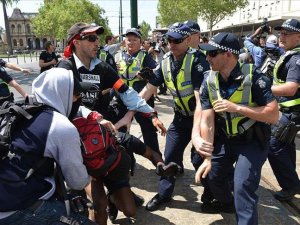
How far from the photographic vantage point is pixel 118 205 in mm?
3287

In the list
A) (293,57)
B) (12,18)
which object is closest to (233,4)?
(293,57)

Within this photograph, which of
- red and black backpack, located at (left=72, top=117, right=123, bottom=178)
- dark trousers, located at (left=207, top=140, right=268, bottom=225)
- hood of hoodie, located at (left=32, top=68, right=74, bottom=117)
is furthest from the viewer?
dark trousers, located at (left=207, top=140, right=268, bottom=225)

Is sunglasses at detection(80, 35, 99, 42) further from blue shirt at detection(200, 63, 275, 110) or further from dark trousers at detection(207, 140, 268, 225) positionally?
dark trousers at detection(207, 140, 268, 225)

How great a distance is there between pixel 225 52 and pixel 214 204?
168 centimetres

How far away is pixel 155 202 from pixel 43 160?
6.50 feet

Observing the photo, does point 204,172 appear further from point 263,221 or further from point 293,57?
point 293,57

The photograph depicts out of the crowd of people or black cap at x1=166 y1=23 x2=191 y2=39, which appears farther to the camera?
black cap at x1=166 y1=23 x2=191 y2=39

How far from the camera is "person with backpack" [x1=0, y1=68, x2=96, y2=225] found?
2061 mm

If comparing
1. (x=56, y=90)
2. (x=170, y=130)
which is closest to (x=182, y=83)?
(x=170, y=130)

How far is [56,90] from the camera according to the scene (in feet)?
7.31

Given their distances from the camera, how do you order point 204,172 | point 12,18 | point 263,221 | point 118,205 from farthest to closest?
point 12,18 → point 263,221 → point 118,205 → point 204,172

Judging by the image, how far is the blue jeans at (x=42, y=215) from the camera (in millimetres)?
2127

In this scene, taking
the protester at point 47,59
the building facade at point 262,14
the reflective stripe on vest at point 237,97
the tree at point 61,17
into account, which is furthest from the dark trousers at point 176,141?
the tree at point 61,17

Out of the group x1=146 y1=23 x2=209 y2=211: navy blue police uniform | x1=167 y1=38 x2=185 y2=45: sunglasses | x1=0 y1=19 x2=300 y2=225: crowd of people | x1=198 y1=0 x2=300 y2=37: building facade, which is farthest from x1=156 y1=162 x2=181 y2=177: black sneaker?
x1=198 y1=0 x2=300 y2=37: building facade
